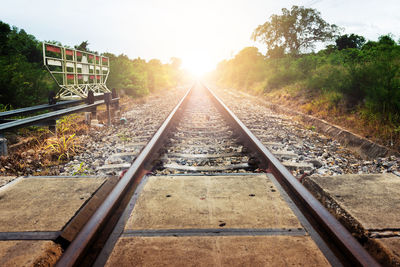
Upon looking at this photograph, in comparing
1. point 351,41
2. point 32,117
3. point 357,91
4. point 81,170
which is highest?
point 351,41

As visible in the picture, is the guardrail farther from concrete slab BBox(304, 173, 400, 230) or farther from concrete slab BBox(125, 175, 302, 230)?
concrete slab BBox(304, 173, 400, 230)

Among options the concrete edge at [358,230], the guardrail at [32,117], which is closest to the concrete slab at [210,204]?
the concrete edge at [358,230]

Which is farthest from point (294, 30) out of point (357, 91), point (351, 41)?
point (357, 91)

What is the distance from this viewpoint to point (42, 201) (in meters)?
2.12

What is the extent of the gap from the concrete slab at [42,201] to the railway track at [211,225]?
0.30 meters

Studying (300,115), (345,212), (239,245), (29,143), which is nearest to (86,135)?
(29,143)

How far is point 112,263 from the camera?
1441 mm

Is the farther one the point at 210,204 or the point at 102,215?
the point at 210,204

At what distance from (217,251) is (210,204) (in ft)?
1.95

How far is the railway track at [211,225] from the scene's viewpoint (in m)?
1.47

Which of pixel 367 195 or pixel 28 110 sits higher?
pixel 28 110

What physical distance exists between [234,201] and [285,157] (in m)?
1.81

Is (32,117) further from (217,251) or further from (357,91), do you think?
(357,91)

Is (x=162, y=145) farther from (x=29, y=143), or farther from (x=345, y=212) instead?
(x=345, y=212)
